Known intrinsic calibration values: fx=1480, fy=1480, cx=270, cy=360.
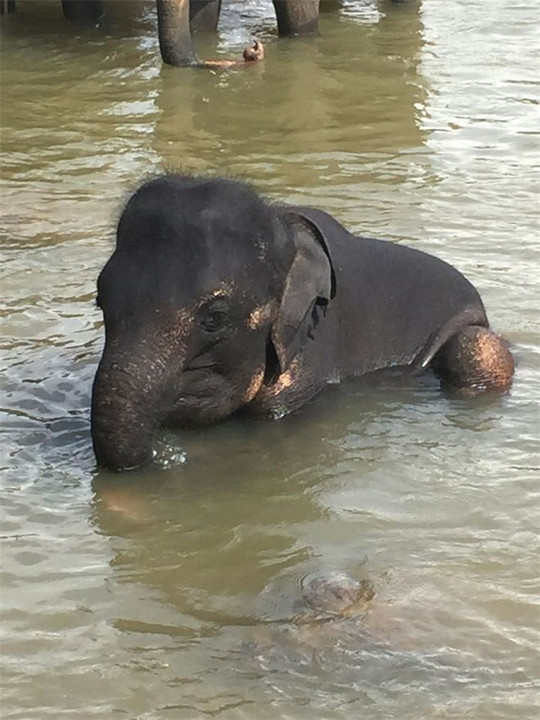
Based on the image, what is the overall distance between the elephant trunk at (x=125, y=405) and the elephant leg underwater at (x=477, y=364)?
1.40 m

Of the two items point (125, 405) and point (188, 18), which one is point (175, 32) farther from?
point (125, 405)

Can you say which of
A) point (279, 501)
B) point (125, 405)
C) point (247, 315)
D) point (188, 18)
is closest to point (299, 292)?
point (247, 315)

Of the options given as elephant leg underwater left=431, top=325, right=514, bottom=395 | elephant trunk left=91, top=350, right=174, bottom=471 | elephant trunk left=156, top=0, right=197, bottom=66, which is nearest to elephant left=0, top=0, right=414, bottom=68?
elephant trunk left=156, top=0, right=197, bottom=66

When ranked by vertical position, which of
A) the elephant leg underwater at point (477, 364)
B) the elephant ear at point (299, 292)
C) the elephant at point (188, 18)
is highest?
the elephant ear at point (299, 292)

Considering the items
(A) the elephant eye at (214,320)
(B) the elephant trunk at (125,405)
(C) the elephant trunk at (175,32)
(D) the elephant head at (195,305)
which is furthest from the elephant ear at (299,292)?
(C) the elephant trunk at (175,32)

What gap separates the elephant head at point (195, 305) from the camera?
169 inches

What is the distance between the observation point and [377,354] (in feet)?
17.7

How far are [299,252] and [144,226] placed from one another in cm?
60

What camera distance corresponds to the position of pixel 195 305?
440cm

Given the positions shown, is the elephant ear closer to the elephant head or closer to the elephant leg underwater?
the elephant head

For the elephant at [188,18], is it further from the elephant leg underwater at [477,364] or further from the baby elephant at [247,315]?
the elephant leg underwater at [477,364]

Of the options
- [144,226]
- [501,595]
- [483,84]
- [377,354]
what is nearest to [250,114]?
[483,84]

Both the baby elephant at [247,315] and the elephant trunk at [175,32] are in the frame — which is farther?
the elephant trunk at [175,32]

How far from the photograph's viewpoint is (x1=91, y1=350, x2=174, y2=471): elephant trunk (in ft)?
13.9
